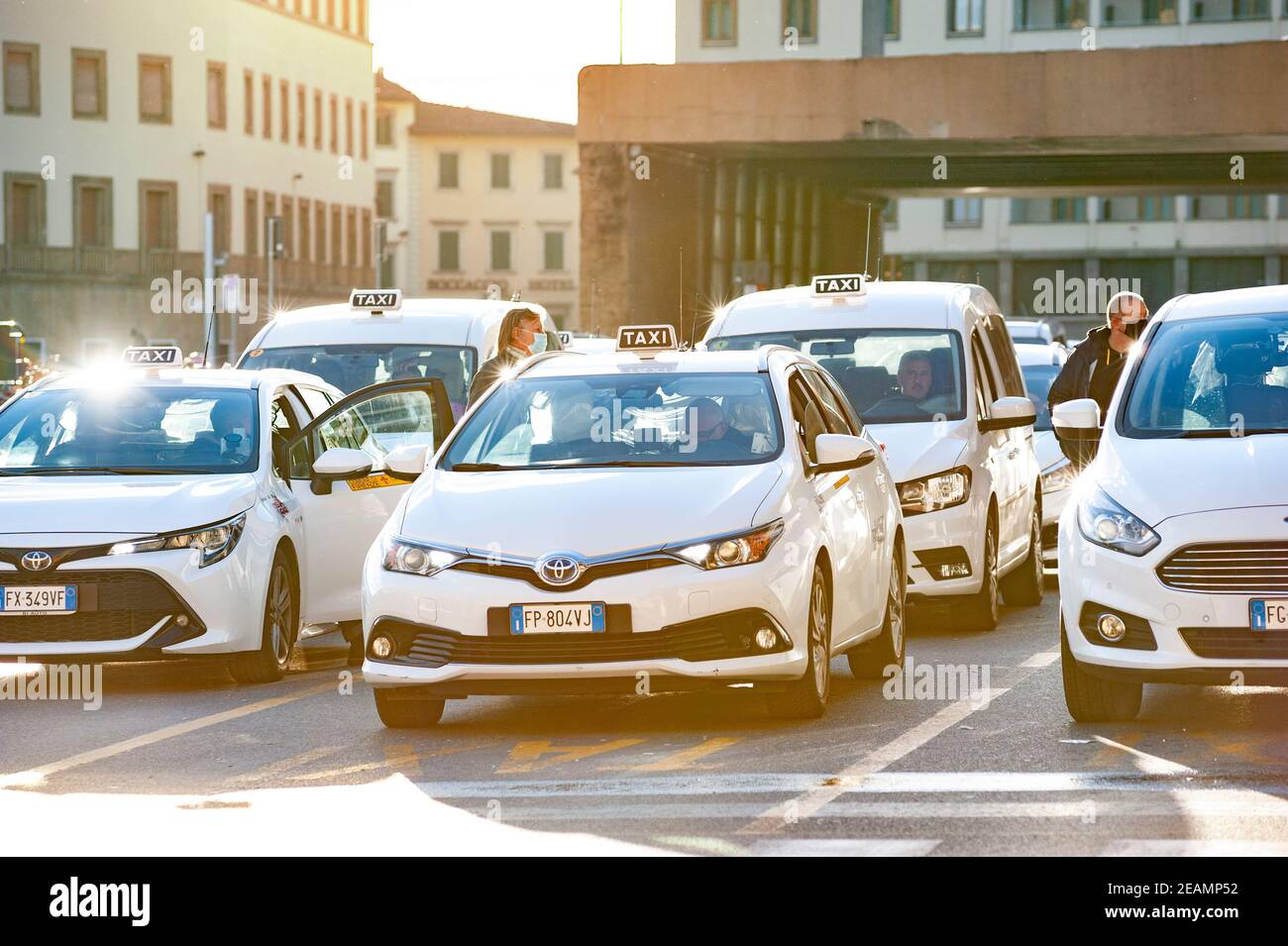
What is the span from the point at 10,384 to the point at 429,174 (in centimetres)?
8925

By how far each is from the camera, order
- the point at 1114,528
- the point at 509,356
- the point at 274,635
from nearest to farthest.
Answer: the point at 1114,528
the point at 274,635
the point at 509,356

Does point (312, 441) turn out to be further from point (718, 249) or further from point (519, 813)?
point (718, 249)

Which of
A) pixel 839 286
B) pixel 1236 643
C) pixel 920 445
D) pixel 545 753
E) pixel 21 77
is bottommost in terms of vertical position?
pixel 545 753

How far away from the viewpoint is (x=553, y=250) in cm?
12100

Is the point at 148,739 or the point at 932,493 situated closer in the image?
the point at 148,739

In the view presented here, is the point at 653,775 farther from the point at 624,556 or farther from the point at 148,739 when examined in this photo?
the point at 148,739

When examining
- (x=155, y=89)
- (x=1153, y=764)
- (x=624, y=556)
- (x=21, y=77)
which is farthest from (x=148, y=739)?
(x=155, y=89)

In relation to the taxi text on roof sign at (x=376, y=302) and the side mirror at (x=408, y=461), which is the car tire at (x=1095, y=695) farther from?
the taxi text on roof sign at (x=376, y=302)

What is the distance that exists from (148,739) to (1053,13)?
83834 millimetres

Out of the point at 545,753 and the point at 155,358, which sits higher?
the point at 155,358

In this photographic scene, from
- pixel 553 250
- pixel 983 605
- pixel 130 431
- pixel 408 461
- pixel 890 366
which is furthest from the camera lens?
pixel 553 250

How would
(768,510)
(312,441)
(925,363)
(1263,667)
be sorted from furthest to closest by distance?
(925,363)
(312,441)
(768,510)
(1263,667)

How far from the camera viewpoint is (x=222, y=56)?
80.4 m
